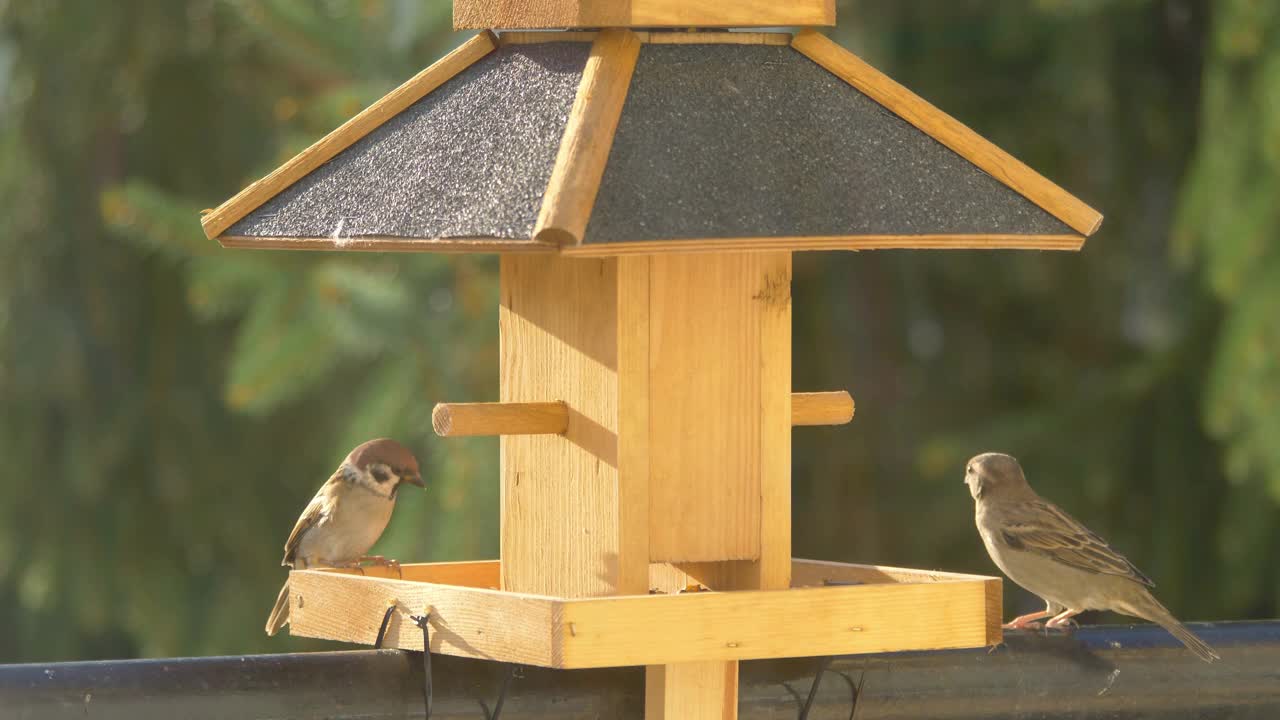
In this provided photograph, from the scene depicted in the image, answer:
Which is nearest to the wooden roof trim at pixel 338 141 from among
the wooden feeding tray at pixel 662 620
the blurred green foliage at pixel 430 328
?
the wooden feeding tray at pixel 662 620

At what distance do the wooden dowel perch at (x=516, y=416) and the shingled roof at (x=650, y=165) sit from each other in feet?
0.90

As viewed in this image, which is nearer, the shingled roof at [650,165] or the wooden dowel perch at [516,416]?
the shingled roof at [650,165]

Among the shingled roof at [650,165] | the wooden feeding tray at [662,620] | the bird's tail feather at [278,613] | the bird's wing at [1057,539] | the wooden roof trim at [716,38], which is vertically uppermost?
the wooden roof trim at [716,38]

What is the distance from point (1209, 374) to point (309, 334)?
2927 millimetres

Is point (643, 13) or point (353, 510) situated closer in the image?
point (643, 13)

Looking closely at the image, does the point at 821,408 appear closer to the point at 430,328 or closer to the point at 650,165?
the point at 650,165

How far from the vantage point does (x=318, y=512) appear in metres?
3.78

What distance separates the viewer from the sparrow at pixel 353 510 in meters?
3.65

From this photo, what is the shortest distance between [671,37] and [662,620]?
93 cm

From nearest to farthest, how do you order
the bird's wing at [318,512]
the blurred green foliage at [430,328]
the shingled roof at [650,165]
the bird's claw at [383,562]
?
the shingled roof at [650,165], the bird's claw at [383,562], the bird's wing at [318,512], the blurred green foliage at [430,328]

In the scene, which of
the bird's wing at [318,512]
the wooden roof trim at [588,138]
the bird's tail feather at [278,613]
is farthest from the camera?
the bird's wing at [318,512]

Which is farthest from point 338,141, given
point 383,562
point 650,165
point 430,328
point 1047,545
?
point 430,328

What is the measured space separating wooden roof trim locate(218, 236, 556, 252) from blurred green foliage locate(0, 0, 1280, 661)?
8.22 feet

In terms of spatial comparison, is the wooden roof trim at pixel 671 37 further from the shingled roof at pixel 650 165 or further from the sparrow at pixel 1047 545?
the sparrow at pixel 1047 545
